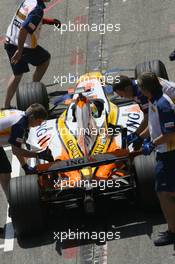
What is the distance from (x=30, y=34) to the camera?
1207 cm

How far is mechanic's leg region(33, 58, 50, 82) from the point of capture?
40.9 feet

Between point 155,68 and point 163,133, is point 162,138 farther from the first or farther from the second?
point 155,68

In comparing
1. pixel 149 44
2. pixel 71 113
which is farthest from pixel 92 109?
pixel 149 44

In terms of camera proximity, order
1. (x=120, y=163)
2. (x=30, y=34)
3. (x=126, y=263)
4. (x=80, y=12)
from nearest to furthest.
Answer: (x=126, y=263) → (x=120, y=163) → (x=30, y=34) → (x=80, y=12)

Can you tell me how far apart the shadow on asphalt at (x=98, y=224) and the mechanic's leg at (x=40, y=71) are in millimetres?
3111

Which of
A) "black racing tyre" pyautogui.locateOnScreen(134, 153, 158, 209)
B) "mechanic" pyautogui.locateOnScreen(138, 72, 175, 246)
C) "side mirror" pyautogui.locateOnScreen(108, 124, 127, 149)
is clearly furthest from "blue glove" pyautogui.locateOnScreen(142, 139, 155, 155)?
"side mirror" pyautogui.locateOnScreen(108, 124, 127, 149)

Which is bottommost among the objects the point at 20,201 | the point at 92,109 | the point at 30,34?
the point at 20,201

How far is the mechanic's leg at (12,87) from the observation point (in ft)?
40.6

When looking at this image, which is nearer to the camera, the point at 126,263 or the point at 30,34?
the point at 126,263

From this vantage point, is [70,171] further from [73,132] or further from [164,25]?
[164,25]

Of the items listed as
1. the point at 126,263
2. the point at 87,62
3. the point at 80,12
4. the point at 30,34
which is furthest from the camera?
the point at 80,12

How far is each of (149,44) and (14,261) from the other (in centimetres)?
527

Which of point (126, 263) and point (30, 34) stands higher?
point (30, 34)

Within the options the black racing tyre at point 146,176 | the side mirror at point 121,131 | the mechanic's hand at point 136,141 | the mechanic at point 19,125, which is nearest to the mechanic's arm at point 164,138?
the black racing tyre at point 146,176
